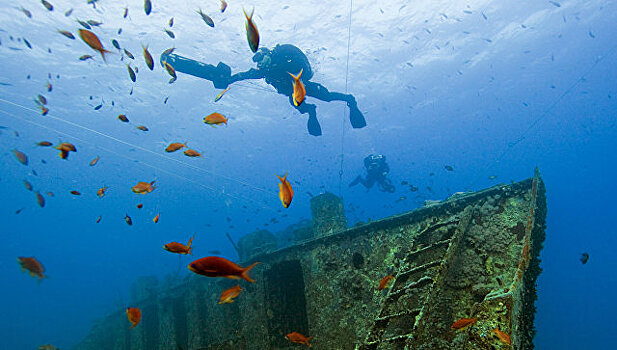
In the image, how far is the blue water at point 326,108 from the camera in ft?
69.3

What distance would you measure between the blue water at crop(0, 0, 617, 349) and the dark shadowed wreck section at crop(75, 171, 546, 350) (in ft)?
4.49

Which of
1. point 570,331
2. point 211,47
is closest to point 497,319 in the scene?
point 211,47

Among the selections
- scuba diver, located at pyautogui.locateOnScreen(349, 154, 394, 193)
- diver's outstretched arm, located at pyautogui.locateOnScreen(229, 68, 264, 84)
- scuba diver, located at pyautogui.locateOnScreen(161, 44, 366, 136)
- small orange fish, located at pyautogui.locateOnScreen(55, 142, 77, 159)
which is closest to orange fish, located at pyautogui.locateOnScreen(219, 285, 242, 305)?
small orange fish, located at pyautogui.locateOnScreen(55, 142, 77, 159)

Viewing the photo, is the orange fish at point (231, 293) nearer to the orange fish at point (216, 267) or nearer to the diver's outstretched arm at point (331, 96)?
the orange fish at point (216, 267)

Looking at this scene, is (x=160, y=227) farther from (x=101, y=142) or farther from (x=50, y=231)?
(x=101, y=142)

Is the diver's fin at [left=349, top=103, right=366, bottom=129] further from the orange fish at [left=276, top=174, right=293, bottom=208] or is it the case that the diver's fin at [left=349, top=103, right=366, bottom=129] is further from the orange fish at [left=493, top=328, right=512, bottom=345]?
the orange fish at [left=493, top=328, right=512, bottom=345]

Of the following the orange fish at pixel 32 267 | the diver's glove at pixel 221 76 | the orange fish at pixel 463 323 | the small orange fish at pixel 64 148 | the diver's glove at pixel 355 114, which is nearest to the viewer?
the orange fish at pixel 463 323

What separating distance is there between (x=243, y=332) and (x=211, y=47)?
72.6 feet

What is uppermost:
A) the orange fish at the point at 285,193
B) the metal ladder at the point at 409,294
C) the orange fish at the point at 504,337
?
the orange fish at the point at 285,193

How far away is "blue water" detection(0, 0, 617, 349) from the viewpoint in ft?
69.3

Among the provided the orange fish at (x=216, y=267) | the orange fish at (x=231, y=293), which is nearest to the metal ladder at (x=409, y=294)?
the orange fish at (x=216, y=267)

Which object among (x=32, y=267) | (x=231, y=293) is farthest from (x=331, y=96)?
(x=32, y=267)

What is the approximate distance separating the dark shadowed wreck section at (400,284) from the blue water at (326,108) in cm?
137

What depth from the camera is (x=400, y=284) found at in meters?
3.75
